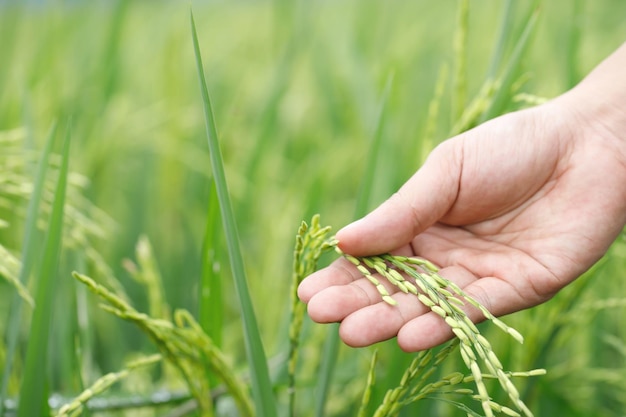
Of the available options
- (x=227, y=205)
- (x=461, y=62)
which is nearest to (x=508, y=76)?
(x=461, y=62)

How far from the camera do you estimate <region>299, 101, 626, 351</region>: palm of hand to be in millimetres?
772

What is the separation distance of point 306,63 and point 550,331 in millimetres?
2332

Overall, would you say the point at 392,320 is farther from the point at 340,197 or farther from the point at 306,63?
the point at 306,63

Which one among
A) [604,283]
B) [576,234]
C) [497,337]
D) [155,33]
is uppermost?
[155,33]

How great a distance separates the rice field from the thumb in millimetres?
71

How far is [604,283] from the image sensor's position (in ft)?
5.20

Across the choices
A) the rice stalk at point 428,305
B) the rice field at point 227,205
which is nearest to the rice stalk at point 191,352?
the rice field at point 227,205

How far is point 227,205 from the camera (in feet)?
2.39

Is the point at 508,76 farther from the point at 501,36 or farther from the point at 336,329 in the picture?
the point at 336,329

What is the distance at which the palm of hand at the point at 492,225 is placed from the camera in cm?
77

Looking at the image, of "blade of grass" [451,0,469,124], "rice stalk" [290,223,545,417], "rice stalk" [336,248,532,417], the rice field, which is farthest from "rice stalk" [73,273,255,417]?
"blade of grass" [451,0,469,124]

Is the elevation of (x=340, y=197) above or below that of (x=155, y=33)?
below

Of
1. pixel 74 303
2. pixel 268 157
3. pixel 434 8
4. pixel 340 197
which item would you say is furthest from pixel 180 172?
pixel 434 8

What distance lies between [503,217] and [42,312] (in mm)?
648
